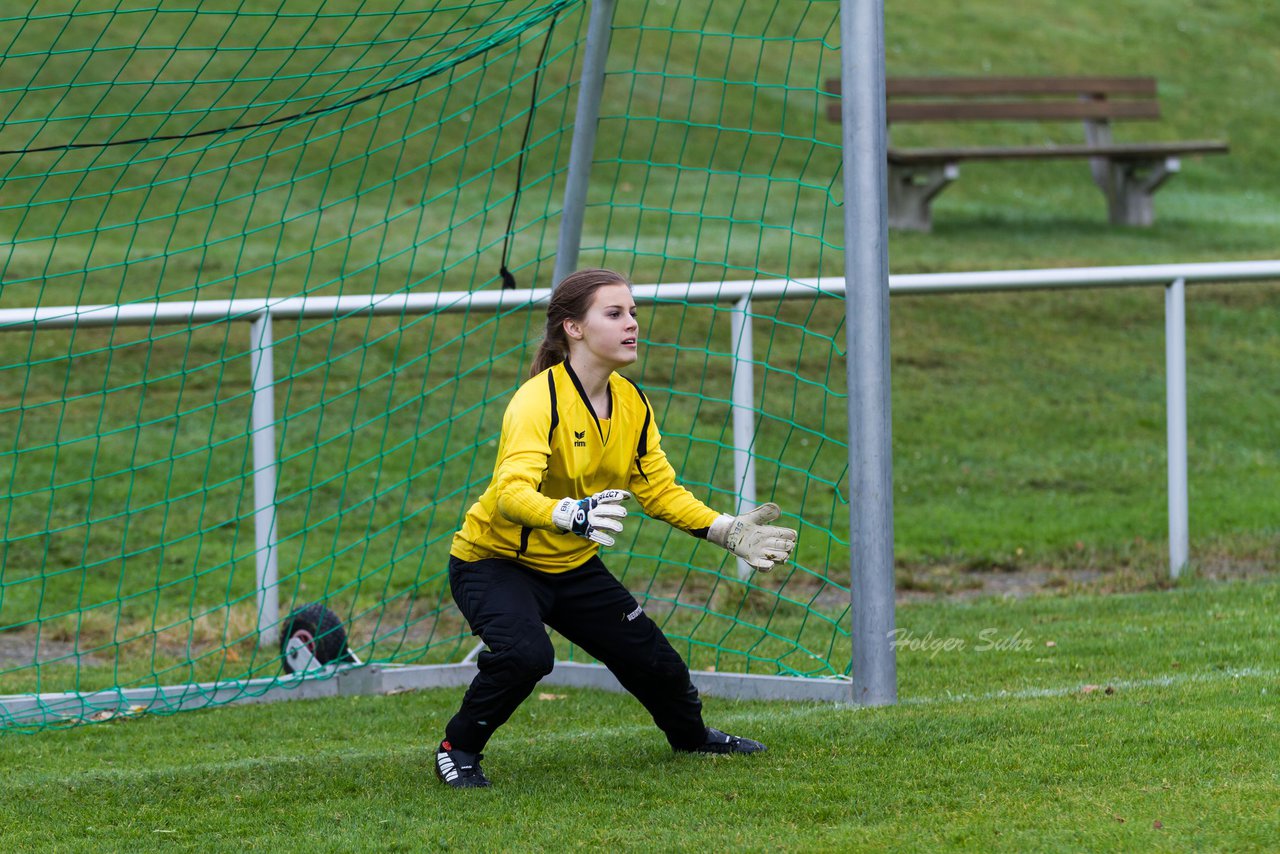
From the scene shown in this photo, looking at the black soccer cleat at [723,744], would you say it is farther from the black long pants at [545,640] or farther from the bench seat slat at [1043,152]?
the bench seat slat at [1043,152]

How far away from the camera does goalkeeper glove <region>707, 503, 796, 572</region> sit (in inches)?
146

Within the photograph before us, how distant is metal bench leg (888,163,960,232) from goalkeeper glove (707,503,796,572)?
10241mm

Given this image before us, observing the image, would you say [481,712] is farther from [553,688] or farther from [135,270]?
[135,270]

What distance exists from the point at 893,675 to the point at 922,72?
623 inches

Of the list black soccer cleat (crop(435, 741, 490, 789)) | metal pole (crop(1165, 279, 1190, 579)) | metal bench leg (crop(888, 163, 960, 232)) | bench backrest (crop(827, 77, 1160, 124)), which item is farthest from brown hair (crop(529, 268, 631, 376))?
bench backrest (crop(827, 77, 1160, 124))

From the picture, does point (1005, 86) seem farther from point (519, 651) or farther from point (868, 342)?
point (519, 651)

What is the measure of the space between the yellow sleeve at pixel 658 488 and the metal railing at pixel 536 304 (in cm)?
155

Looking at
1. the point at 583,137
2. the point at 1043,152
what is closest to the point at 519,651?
the point at 583,137

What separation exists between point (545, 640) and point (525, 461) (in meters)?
0.45

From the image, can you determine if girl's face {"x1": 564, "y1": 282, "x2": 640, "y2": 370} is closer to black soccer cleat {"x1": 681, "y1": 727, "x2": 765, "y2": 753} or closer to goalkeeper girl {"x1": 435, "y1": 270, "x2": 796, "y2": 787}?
goalkeeper girl {"x1": 435, "y1": 270, "x2": 796, "y2": 787}

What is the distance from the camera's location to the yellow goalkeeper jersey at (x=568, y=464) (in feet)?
12.3

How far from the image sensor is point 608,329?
3.82 meters

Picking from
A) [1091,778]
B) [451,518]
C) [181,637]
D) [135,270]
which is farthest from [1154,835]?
[135,270]

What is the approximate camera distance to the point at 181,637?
6379 mm
